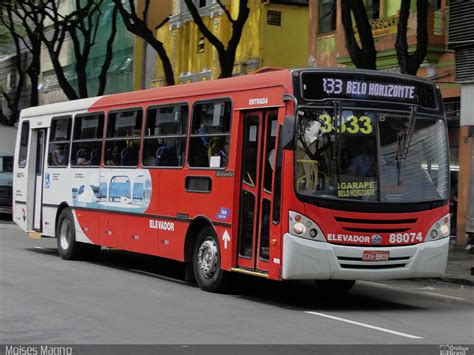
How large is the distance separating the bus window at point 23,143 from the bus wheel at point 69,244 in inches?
95.3

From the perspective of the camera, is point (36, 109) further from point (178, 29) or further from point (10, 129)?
point (178, 29)

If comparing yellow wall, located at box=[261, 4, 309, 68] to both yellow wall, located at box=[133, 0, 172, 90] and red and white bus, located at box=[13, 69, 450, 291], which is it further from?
red and white bus, located at box=[13, 69, 450, 291]

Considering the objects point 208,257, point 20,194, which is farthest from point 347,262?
point 20,194

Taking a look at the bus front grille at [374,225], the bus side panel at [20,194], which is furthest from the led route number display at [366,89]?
the bus side panel at [20,194]

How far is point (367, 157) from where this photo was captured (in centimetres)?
1150

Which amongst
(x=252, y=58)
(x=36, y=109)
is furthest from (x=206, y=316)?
(x=252, y=58)

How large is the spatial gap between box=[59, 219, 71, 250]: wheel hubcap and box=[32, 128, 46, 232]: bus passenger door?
1.06 metres

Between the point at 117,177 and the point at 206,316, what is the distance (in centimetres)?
563

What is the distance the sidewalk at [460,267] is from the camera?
16703mm

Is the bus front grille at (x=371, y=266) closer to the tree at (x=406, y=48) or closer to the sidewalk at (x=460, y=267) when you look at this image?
the sidewalk at (x=460, y=267)

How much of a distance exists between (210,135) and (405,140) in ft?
9.63

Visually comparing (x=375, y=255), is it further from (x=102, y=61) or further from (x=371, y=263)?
(x=102, y=61)

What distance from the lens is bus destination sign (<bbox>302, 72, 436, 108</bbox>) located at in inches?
452

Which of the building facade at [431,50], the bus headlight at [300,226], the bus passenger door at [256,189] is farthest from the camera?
the building facade at [431,50]
